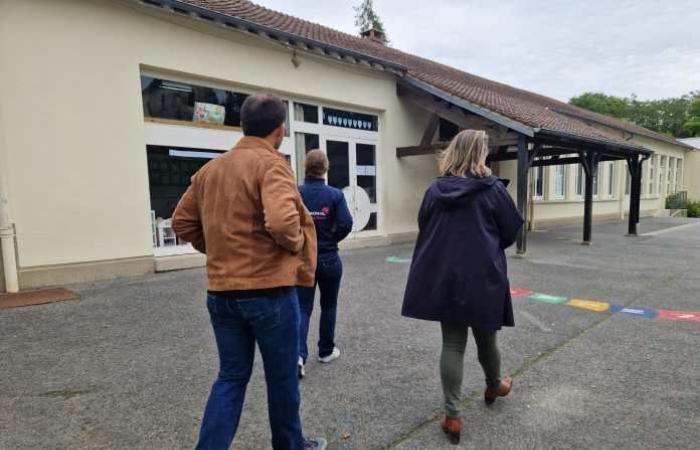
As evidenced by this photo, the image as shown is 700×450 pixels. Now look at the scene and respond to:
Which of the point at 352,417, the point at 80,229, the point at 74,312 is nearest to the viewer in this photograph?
the point at 352,417

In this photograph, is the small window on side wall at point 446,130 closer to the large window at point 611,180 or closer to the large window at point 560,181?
the large window at point 560,181

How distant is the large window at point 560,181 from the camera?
1769cm

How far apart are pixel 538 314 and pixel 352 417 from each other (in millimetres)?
3202

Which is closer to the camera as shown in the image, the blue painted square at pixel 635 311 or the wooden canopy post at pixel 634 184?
the blue painted square at pixel 635 311

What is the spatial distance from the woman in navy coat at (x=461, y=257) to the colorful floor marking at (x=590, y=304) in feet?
11.3

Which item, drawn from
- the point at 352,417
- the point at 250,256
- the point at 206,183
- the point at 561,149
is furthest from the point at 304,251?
the point at 561,149

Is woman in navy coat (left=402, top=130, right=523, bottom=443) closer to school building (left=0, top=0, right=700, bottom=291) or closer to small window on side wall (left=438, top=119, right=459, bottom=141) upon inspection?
school building (left=0, top=0, right=700, bottom=291)

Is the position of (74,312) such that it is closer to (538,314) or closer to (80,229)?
(80,229)

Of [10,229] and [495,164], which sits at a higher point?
[495,164]

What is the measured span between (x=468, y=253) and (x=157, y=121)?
6417mm

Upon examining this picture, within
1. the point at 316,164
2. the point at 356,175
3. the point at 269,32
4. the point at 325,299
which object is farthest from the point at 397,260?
the point at 316,164

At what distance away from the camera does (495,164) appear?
15.1 m

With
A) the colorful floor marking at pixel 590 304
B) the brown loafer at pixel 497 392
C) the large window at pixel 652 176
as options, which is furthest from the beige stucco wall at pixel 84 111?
the large window at pixel 652 176

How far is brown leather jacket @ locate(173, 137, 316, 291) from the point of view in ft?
6.14
